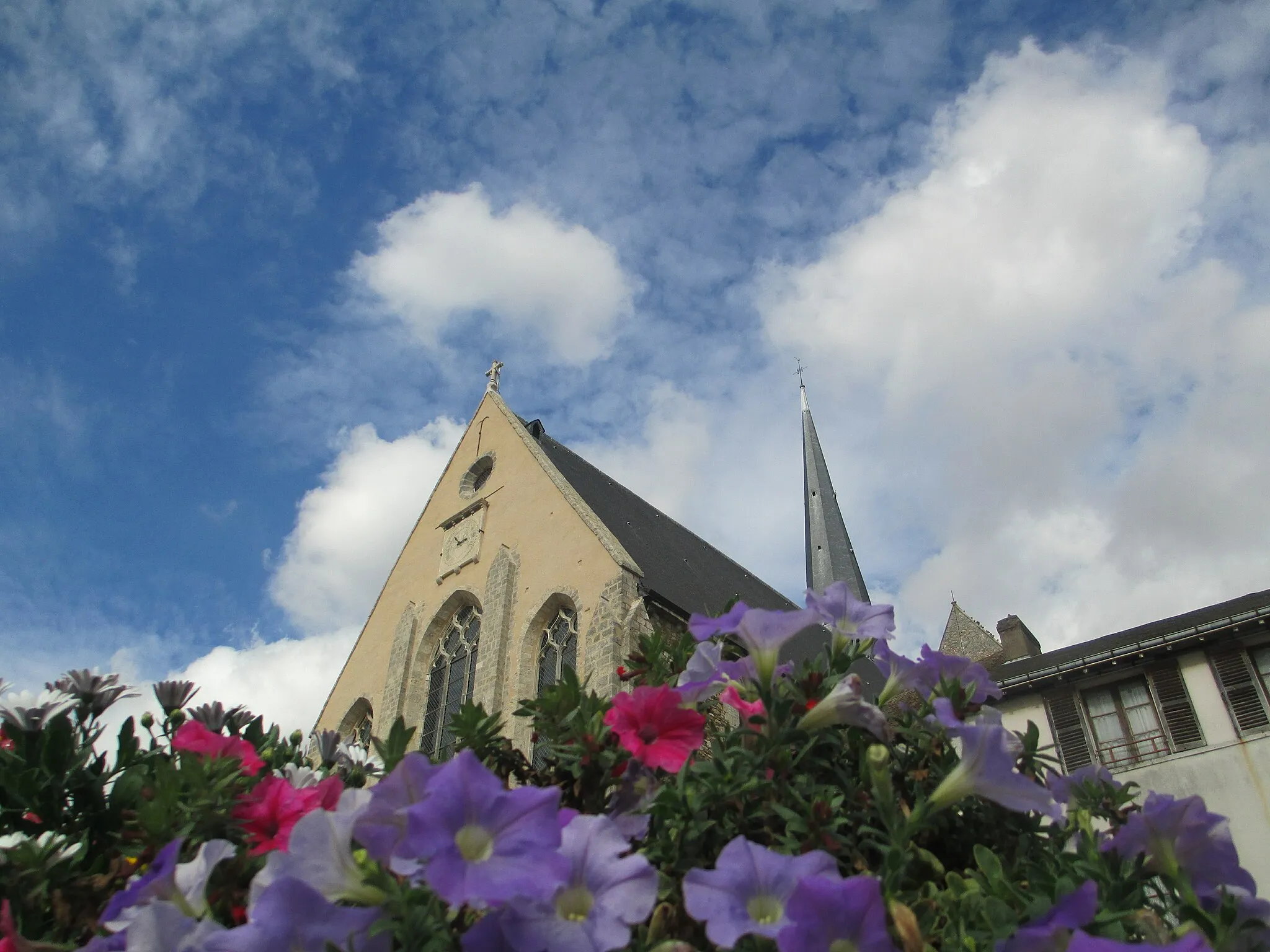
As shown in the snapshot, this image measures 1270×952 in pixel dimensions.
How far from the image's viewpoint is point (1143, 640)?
10.6 meters

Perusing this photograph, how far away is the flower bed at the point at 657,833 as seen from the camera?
1045mm

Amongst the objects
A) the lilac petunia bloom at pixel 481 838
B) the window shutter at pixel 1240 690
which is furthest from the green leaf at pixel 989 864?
the window shutter at pixel 1240 690

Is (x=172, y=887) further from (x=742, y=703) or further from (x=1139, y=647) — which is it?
(x=1139, y=647)

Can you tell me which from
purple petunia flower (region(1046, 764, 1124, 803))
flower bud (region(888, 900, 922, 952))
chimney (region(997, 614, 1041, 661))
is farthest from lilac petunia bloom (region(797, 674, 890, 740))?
chimney (region(997, 614, 1041, 661))

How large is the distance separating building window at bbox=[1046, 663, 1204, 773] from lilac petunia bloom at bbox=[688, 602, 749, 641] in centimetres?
985

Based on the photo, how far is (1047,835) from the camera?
1.76m

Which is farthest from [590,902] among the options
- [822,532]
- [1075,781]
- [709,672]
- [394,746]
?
[822,532]

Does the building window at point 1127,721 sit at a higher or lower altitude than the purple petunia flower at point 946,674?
higher

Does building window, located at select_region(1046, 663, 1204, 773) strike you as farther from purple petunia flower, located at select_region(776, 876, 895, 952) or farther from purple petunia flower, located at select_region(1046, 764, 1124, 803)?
purple petunia flower, located at select_region(776, 876, 895, 952)

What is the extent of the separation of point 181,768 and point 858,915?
1182 mm

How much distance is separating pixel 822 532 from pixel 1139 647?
13699 millimetres

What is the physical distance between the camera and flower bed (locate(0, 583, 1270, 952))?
1.04m

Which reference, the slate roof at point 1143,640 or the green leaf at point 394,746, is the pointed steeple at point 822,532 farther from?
the green leaf at point 394,746

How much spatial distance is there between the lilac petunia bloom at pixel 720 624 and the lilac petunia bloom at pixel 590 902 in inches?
Answer: 19.4
